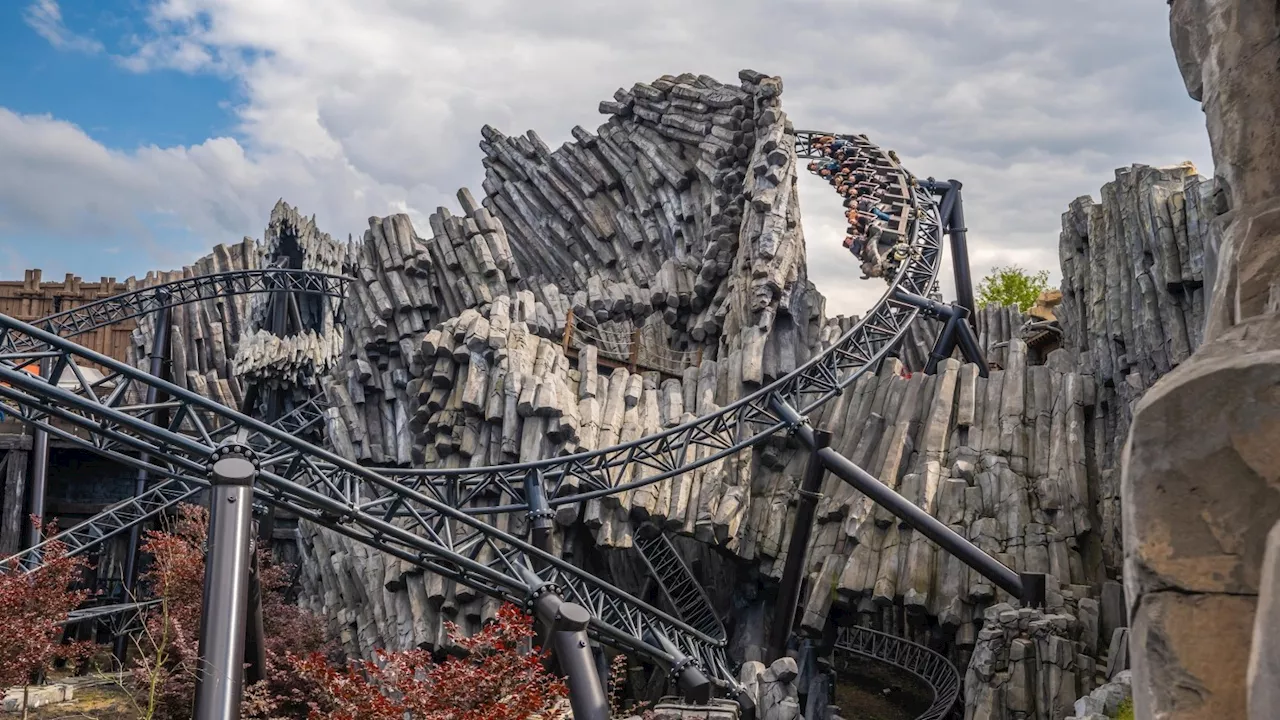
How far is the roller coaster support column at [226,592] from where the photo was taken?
7.71m

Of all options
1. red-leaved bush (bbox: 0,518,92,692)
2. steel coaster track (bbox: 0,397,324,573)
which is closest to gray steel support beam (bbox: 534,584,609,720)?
steel coaster track (bbox: 0,397,324,573)

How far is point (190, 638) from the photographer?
14938 mm

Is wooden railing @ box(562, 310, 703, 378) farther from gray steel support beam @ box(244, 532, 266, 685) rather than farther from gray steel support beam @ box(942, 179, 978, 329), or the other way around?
gray steel support beam @ box(244, 532, 266, 685)

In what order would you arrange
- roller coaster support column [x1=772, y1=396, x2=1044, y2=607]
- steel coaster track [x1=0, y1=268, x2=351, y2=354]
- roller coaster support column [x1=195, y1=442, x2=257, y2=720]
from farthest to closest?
steel coaster track [x1=0, y1=268, x2=351, y2=354] → roller coaster support column [x1=772, y1=396, x2=1044, y2=607] → roller coaster support column [x1=195, y1=442, x2=257, y2=720]

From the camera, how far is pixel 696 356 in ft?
68.6

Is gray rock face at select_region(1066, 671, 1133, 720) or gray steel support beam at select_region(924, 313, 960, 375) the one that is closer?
gray rock face at select_region(1066, 671, 1133, 720)

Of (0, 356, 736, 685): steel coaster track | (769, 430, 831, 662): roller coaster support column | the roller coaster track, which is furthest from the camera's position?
(769, 430, 831, 662): roller coaster support column

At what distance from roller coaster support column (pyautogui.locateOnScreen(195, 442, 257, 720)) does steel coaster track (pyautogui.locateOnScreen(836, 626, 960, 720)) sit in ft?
33.5

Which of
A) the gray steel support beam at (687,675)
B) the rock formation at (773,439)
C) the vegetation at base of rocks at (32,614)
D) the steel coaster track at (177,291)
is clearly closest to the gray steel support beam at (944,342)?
the rock formation at (773,439)

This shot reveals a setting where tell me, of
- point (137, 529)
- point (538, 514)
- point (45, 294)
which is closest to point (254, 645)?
point (538, 514)

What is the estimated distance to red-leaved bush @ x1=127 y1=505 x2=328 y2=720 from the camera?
12484 millimetres

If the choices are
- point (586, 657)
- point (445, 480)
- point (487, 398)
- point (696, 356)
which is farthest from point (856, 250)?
point (586, 657)

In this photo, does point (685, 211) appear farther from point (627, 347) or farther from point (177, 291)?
point (177, 291)

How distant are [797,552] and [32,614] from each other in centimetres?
946
